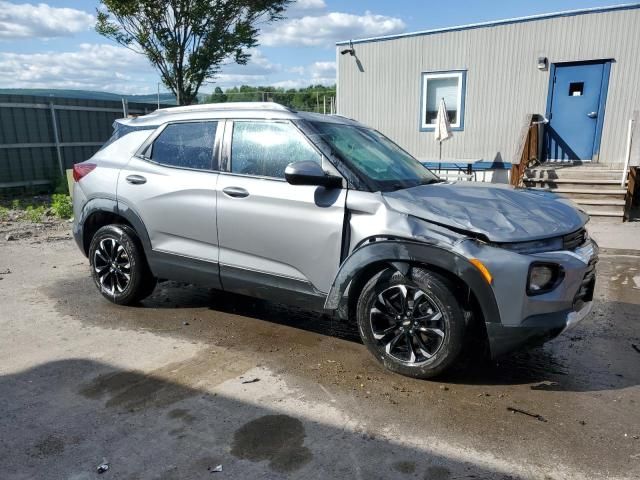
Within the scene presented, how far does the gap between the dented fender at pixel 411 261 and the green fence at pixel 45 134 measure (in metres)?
12.2

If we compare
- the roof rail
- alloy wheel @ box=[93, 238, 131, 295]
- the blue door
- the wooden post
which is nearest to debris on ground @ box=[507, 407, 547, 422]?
the roof rail

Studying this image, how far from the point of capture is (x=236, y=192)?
402 centimetres

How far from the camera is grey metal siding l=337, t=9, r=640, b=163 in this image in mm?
10766

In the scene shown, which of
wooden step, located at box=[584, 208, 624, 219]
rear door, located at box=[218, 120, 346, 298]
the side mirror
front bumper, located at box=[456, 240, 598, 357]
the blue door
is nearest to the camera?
front bumper, located at box=[456, 240, 598, 357]

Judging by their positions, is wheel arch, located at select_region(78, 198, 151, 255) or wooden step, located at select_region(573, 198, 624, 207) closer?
wheel arch, located at select_region(78, 198, 151, 255)

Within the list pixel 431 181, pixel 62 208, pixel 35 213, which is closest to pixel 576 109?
pixel 431 181

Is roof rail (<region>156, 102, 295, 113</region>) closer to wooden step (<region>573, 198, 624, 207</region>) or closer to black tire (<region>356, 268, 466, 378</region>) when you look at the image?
black tire (<region>356, 268, 466, 378</region>)

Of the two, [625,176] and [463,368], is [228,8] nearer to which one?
[625,176]

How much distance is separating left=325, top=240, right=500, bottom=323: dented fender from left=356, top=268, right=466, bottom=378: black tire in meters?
0.11

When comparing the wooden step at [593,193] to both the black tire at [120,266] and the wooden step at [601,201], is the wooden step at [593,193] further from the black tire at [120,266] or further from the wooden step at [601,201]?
the black tire at [120,266]

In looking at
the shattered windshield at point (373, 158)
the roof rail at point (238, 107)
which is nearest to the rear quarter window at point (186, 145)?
the roof rail at point (238, 107)

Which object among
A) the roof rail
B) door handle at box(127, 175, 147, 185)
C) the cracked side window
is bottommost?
door handle at box(127, 175, 147, 185)

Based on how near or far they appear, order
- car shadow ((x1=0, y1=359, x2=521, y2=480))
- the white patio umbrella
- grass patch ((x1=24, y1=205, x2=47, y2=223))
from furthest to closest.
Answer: the white patio umbrella → grass patch ((x1=24, y1=205, x2=47, y2=223)) → car shadow ((x1=0, y1=359, x2=521, y2=480))

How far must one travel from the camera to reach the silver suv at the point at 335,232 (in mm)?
3119
